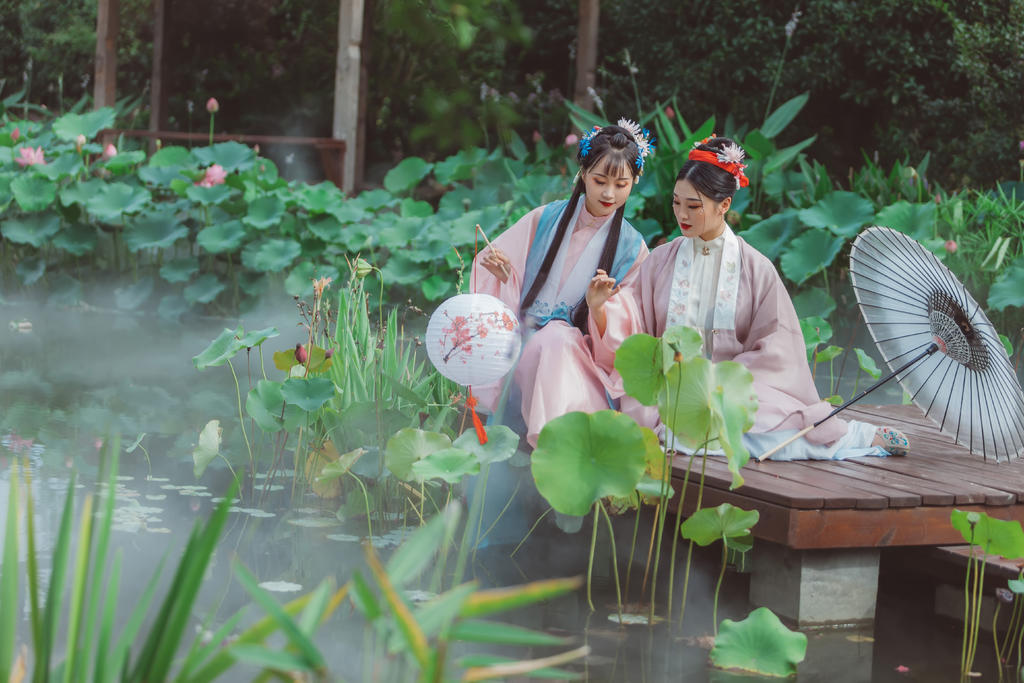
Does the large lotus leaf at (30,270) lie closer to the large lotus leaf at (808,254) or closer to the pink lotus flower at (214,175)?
the pink lotus flower at (214,175)

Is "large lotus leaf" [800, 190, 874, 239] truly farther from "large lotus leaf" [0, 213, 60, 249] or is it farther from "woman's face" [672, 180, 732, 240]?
"large lotus leaf" [0, 213, 60, 249]

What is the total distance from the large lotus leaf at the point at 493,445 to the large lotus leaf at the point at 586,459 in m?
0.33

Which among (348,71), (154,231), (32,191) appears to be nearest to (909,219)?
(348,71)

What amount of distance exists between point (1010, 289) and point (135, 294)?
16.1 ft

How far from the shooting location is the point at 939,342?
119 inches

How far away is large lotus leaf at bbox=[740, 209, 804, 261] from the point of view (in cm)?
562

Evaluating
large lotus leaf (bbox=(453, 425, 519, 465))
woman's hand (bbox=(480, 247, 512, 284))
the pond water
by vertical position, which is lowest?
the pond water

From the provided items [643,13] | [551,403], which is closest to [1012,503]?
[551,403]

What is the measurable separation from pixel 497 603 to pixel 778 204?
17.6 ft

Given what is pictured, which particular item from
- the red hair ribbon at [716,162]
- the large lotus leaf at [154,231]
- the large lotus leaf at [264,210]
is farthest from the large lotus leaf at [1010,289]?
the large lotus leaf at [154,231]

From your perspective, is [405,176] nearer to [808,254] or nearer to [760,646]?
[808,254]

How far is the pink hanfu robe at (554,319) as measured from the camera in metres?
3.06

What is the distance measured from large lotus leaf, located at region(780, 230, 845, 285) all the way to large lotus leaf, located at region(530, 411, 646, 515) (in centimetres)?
317

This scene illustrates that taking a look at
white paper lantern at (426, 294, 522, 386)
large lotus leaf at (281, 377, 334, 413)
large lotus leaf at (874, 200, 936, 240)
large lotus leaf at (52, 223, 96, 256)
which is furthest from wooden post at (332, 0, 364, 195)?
white paper lantern at (426, 294, 522, 386)
